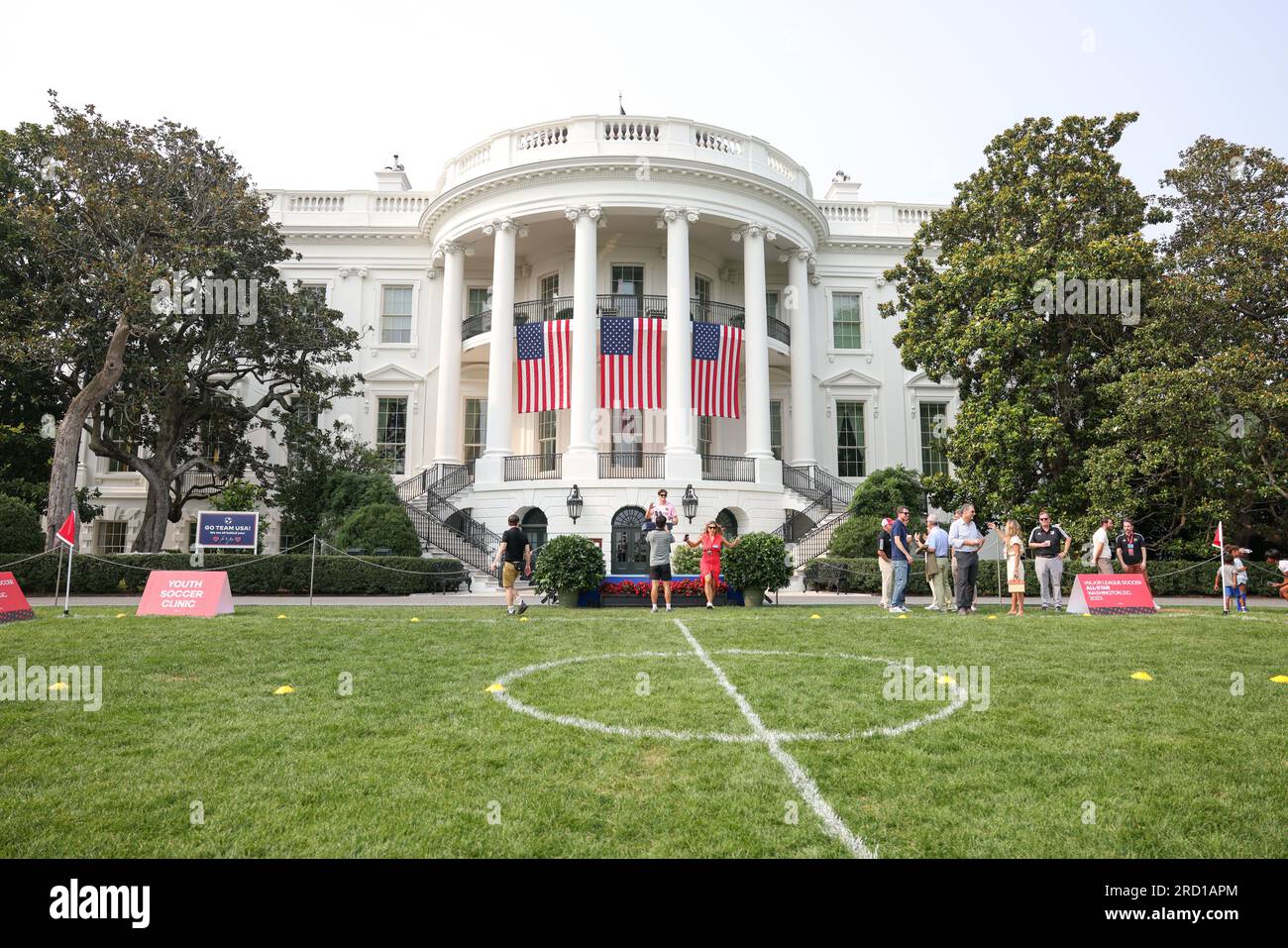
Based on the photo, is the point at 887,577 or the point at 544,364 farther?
the point at 544,364

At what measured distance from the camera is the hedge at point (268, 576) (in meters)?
19.2

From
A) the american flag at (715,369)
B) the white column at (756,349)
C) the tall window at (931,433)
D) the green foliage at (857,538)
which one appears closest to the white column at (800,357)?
the white column at (756,349)

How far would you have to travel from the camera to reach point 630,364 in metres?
25.2

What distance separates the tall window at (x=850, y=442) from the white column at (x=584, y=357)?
11779 millimetres

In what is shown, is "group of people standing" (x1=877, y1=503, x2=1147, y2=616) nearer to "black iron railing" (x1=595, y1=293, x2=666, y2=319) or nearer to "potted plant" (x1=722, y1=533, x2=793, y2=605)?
"potted plant" (x1=722, y1=533, x2=793, y2=605)

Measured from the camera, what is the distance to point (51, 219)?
66.2 ft

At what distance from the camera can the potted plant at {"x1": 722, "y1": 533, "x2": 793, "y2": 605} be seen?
14953 mm

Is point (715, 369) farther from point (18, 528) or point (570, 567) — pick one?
point (18, 528)

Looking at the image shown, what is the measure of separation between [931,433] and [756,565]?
64.9 ft

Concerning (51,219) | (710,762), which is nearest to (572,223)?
(51,219)

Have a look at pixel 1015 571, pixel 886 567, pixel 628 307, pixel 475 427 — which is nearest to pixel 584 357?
pixel 628 307

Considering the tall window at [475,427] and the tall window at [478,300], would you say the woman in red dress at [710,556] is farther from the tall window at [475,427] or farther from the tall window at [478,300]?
the tall window at [478,300]
